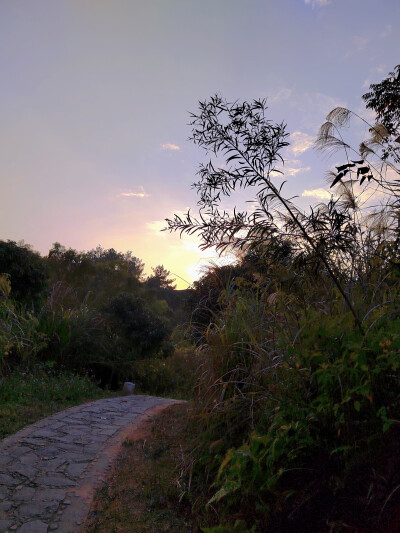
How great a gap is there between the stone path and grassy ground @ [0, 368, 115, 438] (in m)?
0.23

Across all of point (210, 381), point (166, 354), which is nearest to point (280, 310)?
point (210, 381)

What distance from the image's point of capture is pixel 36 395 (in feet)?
23.3

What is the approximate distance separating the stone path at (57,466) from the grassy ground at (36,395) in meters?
0.23

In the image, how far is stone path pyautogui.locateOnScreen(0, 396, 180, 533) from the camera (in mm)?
3514

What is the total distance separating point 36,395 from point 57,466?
2.90 m

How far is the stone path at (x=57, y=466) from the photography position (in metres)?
3.51

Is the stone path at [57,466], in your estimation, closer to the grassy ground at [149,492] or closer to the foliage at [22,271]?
the grassy ground at [149,492]

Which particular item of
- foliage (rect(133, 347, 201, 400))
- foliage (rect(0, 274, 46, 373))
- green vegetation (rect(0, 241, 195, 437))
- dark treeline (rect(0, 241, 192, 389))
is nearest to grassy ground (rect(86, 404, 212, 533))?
green vegetation (rect(0, 241, 195, 437))

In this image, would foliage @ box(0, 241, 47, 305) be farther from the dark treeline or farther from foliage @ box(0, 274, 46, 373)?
foliage @ box(0, 274, 46, 373)

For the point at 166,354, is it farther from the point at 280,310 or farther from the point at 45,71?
the point at 280,310

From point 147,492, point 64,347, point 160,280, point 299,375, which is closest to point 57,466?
point 147,492

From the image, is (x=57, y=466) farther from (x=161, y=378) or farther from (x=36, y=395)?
(x=161, y=378)

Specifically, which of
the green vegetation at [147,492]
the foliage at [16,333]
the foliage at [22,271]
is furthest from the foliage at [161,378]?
the green vegetation at [147,492]

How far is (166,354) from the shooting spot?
11953 mm
